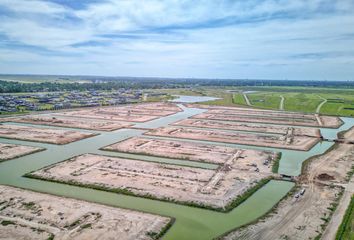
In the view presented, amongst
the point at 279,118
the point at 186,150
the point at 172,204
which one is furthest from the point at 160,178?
the point at 279,118

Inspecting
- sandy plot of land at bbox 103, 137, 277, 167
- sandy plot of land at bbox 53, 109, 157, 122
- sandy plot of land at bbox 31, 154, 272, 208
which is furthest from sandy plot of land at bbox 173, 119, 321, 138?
sandy plot of land at bbox 31, 154, 272, 208

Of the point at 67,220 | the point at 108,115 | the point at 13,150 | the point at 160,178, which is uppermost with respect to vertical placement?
the point at 108,115

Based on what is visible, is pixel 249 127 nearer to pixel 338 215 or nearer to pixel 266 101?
pixel 338 215

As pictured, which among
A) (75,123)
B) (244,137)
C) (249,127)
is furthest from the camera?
(75,123)

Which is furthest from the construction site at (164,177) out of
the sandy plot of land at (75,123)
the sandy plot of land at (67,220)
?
the sandy plot of land at (75,123)

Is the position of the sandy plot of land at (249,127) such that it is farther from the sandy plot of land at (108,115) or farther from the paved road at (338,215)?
the paved road at (338,215)

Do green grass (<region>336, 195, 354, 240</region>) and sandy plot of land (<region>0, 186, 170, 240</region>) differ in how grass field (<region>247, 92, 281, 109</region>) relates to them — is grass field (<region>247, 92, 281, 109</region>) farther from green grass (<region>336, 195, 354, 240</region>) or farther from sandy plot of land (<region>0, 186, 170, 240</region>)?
sandy plot of land (<region>0, 186, 170, 240</region>)
